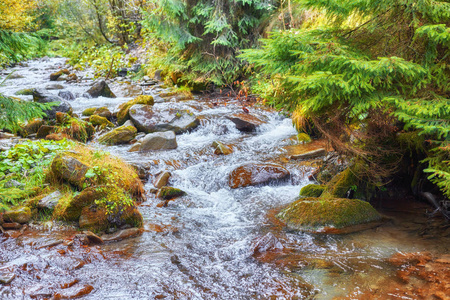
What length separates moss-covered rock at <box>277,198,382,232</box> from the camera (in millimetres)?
5258

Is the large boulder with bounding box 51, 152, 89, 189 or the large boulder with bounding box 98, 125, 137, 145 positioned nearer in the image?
the large boulder with bounding box 51, 152, 89, 189

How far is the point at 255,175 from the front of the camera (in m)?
7.44

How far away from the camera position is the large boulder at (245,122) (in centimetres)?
1088

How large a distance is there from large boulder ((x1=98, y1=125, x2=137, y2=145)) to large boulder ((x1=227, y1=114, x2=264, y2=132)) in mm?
3317

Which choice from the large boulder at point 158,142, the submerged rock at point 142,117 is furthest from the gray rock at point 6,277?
the submerged rock at point 142,117

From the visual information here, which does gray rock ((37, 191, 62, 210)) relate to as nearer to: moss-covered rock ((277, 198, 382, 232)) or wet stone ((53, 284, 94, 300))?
wet stone ((53, 284, 94, 300))

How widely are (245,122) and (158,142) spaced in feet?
9.92

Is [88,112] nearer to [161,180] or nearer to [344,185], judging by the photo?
[161,180]

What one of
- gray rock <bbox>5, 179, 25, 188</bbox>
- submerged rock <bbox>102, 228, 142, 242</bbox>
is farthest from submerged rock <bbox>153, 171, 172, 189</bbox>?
gray rock <bbox>5, 179, 25, 188</bbox>

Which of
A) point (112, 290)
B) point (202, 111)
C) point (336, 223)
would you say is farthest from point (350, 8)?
point (202, 111)

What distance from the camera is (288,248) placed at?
4.76m

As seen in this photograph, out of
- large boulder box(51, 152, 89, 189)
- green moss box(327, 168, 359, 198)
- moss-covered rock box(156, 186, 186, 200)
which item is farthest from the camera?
moss-covered rock box(156, 186, 186, 200)

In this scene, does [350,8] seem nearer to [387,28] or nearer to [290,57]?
[387,28]

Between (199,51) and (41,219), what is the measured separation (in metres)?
11.7
